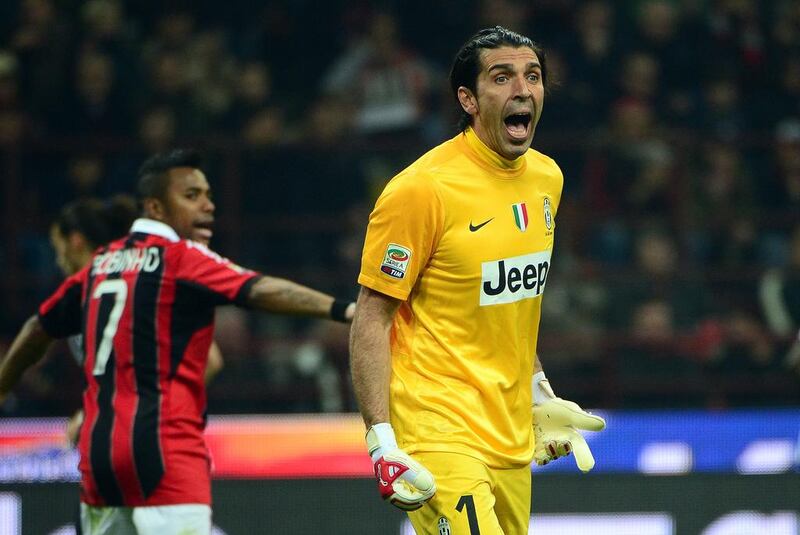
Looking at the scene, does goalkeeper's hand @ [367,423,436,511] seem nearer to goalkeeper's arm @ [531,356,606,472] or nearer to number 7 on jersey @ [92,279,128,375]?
goalkeeper's arm @ [531,356,606,472]

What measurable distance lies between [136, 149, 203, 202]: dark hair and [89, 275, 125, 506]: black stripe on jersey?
0.47 metres

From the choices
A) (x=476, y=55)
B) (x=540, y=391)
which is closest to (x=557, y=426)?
(x=540, y=391)

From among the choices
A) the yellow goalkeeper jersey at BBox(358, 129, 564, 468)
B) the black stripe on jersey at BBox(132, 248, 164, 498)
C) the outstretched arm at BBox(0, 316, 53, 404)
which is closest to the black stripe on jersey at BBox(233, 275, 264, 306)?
the black stripe on jersey at BBox(132, 248, 164, 498)

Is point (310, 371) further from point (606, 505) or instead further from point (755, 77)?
point (755, 77)

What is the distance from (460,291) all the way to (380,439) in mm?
547

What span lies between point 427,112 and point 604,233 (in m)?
1.76

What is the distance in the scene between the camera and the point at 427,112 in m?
10.6

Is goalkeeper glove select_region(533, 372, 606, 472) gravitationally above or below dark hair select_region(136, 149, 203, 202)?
below

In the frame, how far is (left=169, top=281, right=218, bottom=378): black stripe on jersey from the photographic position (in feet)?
16.3

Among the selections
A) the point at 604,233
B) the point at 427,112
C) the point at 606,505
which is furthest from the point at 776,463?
the point at 427,112

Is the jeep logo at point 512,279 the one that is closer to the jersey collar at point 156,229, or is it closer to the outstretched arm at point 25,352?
the jersey collar at point 156,229

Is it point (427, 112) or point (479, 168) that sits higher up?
point (427, 112)

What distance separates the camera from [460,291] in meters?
4.18

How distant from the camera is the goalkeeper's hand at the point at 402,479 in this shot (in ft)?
12.6
